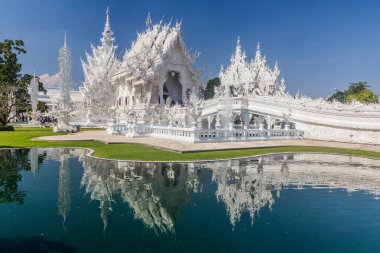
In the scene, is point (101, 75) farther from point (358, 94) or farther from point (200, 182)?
point (358, 94)

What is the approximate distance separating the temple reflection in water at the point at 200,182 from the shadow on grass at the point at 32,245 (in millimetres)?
928

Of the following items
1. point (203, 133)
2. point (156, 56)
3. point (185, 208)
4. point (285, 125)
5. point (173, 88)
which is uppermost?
point (156, 56)

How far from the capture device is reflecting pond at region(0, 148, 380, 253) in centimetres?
483

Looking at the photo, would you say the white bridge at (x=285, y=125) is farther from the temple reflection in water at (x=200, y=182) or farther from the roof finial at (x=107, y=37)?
the roof finial at (x=107, y=37)

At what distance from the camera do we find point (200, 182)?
863 cm

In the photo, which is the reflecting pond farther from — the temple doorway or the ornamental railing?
the temple doorway

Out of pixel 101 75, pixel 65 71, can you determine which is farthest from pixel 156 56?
pixel 101 75

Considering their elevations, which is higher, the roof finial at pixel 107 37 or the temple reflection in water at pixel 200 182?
the roof finial at pixel 107 37

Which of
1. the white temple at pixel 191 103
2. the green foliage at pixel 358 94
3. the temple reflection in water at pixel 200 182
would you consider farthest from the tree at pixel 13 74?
the green foliage at pixel 358 94

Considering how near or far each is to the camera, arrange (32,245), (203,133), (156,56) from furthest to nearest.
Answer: (156,56), (203,133), (32,245)

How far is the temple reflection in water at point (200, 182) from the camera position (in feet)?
21.0

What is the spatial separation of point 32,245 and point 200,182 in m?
4.78

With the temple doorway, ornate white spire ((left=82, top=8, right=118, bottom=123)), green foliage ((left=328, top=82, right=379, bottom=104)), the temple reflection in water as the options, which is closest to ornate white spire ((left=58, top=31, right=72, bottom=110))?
ornate white spire ((left=82, top=8, right=118, bottom=123))

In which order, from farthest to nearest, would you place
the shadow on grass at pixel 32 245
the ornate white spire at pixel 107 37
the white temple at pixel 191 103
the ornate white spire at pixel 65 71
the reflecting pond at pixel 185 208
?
the ornate white spire at pixel 107 37 < the ornate white spire at pixel 65 71 < the white temple at pixel 191 103 < the reflecting pond at pixel 185 208 < the shadow on grass at pixel 32 245
